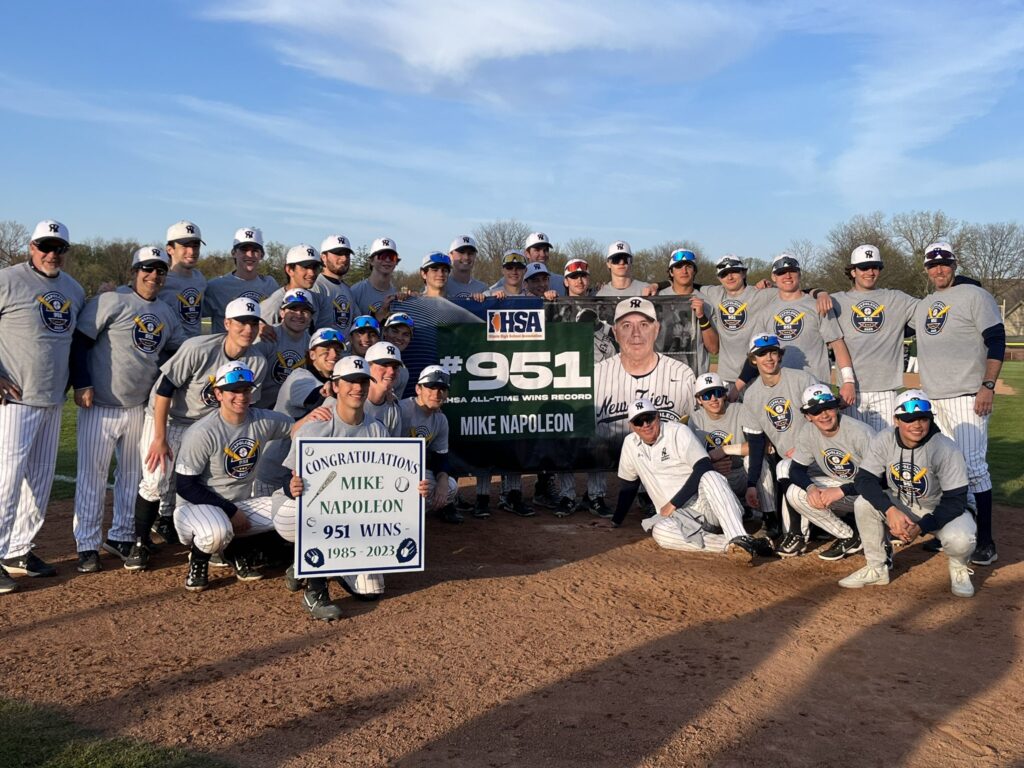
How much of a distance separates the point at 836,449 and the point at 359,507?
12.3ft

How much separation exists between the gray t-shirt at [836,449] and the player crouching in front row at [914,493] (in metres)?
0.51

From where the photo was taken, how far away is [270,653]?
4.77 meters

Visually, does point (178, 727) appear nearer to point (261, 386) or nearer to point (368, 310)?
point (261, 386)

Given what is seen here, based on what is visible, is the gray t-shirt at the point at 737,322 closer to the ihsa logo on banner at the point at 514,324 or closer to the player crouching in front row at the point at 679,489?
the player crouching in front row at the point at 679,489

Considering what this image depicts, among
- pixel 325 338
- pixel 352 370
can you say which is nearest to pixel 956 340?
pixel 352 370

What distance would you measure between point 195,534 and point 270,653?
1.36m

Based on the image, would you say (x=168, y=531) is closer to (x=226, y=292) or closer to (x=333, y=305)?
(x=226, y=292)

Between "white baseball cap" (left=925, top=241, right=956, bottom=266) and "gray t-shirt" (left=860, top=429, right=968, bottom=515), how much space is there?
1.84 meters

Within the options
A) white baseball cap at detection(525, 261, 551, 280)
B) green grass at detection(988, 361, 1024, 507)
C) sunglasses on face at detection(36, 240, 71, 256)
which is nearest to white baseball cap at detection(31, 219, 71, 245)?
sunglasses on face at detection(36, 240, 71, 256)

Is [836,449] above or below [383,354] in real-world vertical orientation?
below

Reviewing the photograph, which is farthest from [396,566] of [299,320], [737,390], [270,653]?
[737,390]

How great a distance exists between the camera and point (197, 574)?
5.94 metres

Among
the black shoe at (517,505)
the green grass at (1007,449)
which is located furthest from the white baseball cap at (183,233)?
the green grass at (1007,449)

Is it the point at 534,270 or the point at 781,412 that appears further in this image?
the point at 534,270
